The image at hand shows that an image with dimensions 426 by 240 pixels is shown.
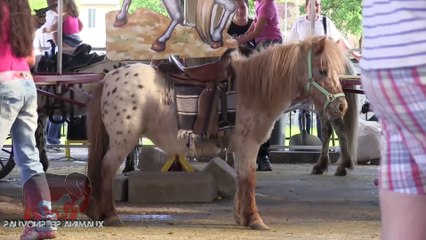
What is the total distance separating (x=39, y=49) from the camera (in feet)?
35.2

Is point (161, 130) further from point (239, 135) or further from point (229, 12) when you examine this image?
point (229, 12)

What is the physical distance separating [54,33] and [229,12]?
3.01m

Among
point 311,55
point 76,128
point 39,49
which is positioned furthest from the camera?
point 76,128

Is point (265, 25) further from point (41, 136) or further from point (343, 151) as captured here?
point (41, 136)

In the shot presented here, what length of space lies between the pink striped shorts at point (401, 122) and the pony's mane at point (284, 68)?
4940 mm

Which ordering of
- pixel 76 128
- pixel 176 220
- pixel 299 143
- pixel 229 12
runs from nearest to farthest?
pixel 176 220 < pixel 229 12 < pixel 76 128 < pixel 299 143

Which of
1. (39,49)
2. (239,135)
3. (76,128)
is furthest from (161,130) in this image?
(76,128)

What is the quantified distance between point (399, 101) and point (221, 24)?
22.2 ft

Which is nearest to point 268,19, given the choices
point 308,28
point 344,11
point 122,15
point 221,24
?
point 308,28

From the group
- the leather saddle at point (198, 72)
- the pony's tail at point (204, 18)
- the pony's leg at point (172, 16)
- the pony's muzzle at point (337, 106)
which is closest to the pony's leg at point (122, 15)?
the pony's leg at point (172, 16)

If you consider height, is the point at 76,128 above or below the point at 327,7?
below

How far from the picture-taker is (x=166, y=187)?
891cm

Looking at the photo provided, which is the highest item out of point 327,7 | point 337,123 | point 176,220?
point 327,7

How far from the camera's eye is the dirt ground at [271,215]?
7004 millimetres
